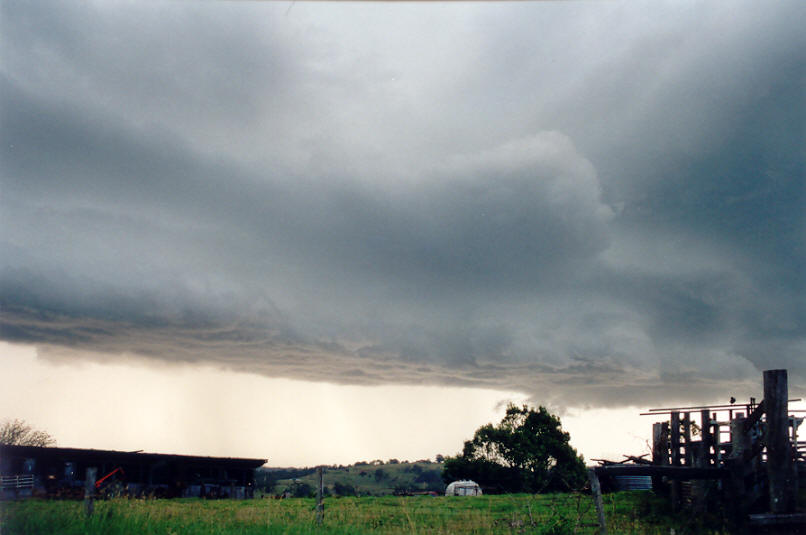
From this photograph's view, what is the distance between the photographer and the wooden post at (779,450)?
15.0 m

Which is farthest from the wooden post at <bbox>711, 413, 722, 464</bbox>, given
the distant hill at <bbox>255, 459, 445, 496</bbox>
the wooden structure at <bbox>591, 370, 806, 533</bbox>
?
the distant hill at <bbox>255, 459, 445, 496</bbox>

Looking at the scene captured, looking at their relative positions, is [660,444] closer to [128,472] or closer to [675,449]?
[675,449]

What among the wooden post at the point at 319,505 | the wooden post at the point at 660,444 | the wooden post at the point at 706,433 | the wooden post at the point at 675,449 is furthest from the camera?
the wooden post at the point at 660,444

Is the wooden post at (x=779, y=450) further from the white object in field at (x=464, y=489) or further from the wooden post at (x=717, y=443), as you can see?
the white object in field at (x=464, y=489)

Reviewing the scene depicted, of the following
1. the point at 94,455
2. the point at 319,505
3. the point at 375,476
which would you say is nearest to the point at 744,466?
the point at 319,505

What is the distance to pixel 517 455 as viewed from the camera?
60.2 metres

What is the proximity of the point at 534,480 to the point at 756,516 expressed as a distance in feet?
153

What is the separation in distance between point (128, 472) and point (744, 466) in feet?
123

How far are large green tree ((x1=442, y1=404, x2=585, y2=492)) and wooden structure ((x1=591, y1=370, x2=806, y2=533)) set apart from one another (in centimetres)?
3813

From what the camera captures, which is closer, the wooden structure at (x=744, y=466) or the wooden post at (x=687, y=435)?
the wooden structure at (x=744, y=466)

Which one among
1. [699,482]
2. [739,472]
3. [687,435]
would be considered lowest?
[699,482]

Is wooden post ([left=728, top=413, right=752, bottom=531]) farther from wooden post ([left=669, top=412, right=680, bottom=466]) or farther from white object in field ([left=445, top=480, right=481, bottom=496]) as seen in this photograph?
white object in field ([left=445, top=480, right=481, bottom=496])

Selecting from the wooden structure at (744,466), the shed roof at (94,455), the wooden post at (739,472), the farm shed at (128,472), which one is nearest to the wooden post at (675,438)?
the wooden structure at (744,466)

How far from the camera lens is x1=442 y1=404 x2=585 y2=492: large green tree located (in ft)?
195
